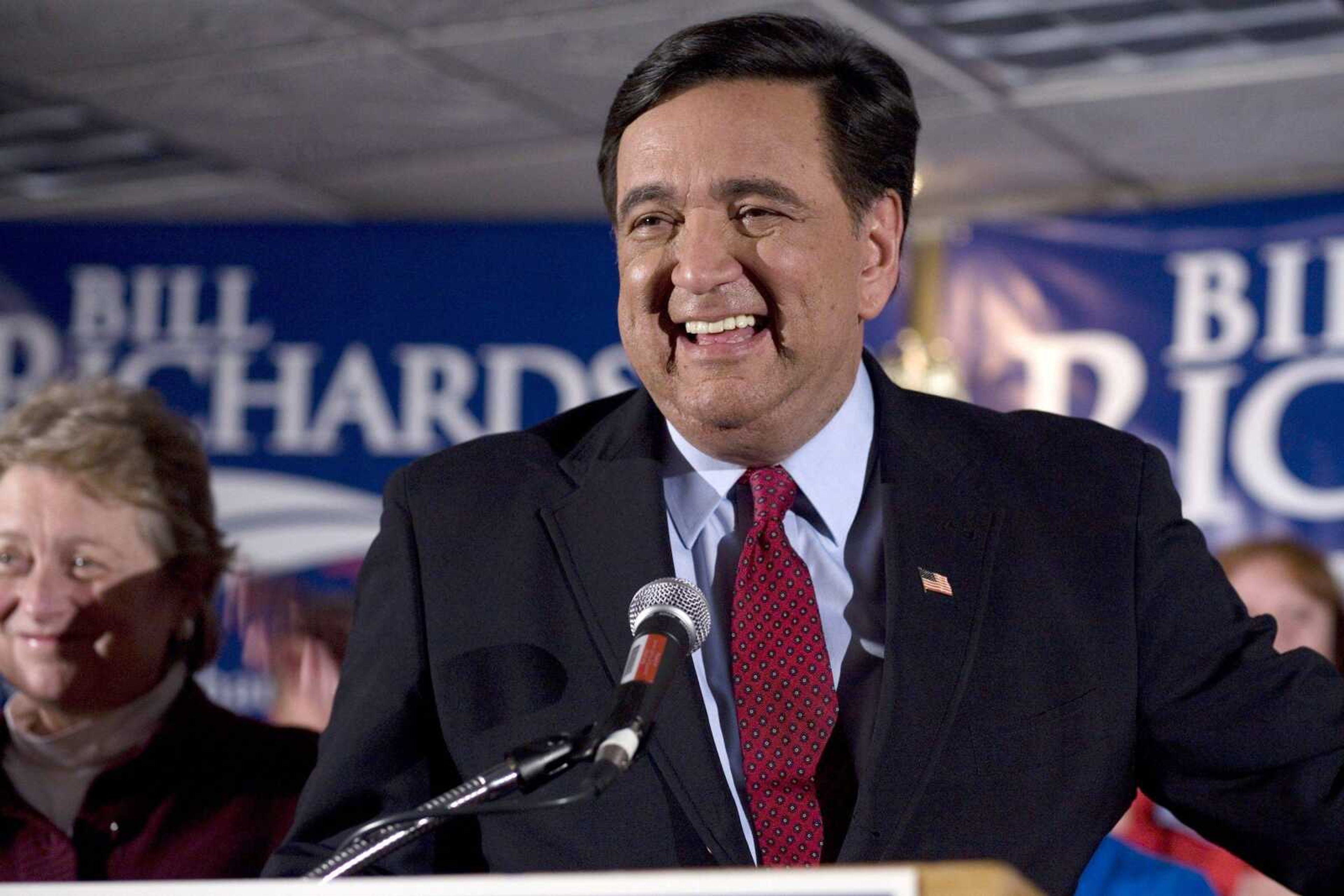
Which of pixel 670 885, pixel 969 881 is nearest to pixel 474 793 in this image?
pixel 670 885

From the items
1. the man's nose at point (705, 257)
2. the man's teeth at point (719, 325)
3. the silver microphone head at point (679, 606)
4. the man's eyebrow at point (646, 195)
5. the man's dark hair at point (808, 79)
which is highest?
the man's dark hair at point (808, 79)

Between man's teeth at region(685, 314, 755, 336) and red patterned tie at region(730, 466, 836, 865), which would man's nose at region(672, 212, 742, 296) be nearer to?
man's teeth at region(685, 314, 755, 336)

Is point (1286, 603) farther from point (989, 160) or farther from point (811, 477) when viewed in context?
point (811, 477)

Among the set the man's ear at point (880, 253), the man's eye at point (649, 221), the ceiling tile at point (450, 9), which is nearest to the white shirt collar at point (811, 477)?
the man's ear at point (880, 253)

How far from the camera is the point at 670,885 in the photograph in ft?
3.20

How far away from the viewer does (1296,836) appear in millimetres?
1621

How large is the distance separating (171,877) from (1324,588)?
2889 millimetres

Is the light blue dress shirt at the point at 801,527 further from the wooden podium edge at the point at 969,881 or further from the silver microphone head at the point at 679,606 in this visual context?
the wooden podium edge at the point at 969,881

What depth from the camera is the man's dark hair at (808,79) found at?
1.77 metres

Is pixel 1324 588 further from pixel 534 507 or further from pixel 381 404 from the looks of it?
pixel 534 507

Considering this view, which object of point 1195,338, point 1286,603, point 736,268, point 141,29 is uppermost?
point 141,29

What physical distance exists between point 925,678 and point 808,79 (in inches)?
25.0

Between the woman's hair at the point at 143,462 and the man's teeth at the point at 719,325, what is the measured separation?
1174 millimetres

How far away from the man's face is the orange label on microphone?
0.41m
